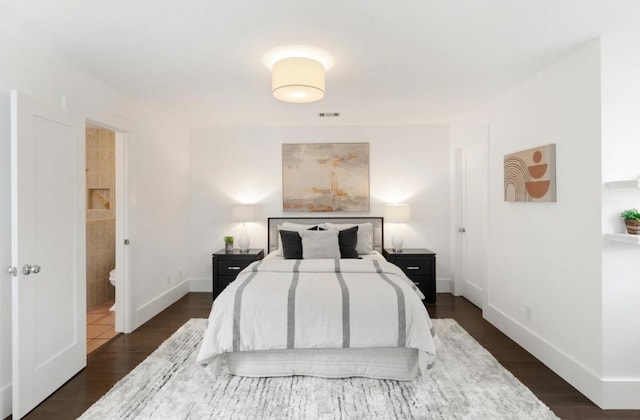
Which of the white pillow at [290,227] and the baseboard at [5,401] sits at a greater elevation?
the white pillow at [290,227]

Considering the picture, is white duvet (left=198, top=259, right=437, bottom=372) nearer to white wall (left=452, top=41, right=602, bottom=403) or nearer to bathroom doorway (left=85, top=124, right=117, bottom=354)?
white wall (left=452, top=41, right=602, bottom=403)

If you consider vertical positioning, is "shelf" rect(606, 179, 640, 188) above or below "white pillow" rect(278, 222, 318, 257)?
above

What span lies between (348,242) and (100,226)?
325 cm

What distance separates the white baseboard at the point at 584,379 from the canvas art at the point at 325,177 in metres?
2.54

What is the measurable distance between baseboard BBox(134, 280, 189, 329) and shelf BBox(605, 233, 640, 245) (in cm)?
409

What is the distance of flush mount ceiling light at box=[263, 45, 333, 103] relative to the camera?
250 cm

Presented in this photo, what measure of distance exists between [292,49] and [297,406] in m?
2.37

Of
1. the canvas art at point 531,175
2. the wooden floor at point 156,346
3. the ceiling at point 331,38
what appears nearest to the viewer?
the ceiling at point 331,38

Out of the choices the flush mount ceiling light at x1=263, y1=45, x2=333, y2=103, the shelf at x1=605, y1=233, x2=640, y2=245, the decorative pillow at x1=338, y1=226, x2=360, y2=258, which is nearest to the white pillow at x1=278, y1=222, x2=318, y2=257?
the decorative pillow at x1=338, y1=226, x2=360, y2=258

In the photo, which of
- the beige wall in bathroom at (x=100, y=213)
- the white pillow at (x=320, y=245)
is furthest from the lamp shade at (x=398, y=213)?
the beige wall in bathroom at (x=100, y=213)

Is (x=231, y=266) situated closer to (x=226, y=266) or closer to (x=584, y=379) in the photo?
(x=226, y=266)

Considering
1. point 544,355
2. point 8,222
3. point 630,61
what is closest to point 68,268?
point 8,222

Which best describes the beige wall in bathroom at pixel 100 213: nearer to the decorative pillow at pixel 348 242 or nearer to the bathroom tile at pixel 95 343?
the bathroom tile at pixel 95 343

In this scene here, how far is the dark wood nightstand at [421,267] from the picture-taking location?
175 inches
